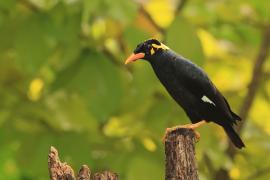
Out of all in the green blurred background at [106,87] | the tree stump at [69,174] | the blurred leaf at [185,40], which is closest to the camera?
the tree stump at [69,174]

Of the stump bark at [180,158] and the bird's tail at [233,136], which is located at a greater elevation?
the bird's tail at [233,136]

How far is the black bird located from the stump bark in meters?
0.10

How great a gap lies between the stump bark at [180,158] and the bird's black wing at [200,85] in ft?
0.64

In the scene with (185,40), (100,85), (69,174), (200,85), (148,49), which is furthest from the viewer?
(100,85)

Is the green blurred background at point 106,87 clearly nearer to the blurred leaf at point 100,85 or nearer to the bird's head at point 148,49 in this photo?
the blurred leaf at point 100,85

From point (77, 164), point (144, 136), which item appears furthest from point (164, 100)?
point (77, 164)

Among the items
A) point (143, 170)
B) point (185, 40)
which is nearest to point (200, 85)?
point (185, 40)

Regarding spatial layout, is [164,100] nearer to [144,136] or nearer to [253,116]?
[144,136]

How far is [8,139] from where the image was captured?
359 cm

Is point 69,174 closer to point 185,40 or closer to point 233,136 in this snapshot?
point 233,136

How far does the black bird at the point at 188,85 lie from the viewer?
2.18 m

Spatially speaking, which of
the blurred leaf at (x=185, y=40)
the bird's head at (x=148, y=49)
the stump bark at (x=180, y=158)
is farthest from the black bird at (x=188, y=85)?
the blurred leaf at (x=185, y=40)

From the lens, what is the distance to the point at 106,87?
3.40 metres

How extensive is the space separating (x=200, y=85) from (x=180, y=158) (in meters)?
0.36
